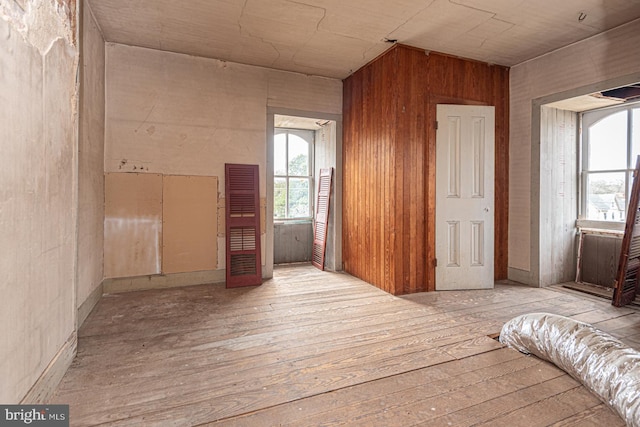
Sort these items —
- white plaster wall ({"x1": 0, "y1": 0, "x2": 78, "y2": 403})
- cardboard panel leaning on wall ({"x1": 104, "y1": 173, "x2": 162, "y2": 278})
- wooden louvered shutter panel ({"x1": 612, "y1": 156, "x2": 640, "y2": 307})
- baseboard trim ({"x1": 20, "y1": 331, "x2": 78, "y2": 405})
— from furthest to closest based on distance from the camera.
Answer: cardboard panel leaning on wall ({"x1": 104, "y1": 173, "x2": 162, "y2": 278}) < wooden louvered shutter panel ({"x1": 612, "y1": 156, "x2": 640, "y2": 307}) < baseboard trim ({"x1": 20, "y1": 331, "x2": 78, "y2": 405}) < white plaster wall ({"x1": 0, "y1": 0, "x2": 78, "y2": 403})

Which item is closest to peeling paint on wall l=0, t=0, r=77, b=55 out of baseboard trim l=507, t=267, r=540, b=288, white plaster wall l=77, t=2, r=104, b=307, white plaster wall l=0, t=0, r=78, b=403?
white plaster wall l=0, t=0, r=78, b=403

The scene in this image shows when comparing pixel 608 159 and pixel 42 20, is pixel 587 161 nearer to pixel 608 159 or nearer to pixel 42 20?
pixel 608 159

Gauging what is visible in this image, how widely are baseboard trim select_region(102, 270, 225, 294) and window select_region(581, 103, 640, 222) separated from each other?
513 cm

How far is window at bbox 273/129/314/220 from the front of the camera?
601 centimetres

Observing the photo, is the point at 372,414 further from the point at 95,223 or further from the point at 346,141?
the point at 346,141

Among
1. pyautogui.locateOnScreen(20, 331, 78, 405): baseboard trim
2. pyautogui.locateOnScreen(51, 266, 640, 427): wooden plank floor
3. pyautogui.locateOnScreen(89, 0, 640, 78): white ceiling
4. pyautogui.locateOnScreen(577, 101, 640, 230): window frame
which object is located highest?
pyautogui.locateOnScreen(89, 0, 640, 78): white ceiling

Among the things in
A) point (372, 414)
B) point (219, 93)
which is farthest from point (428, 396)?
point (219, 93)

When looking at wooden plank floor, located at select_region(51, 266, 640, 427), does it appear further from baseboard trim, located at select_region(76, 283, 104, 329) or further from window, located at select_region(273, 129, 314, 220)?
window, located at select_region(273, 129, 314, 220)

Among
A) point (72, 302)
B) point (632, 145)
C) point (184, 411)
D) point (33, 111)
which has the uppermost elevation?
point (632, 145)

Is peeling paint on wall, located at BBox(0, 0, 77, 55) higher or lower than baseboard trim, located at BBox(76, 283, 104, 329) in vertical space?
higher

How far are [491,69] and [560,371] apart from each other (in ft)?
12.2

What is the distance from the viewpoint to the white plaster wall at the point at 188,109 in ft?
12.3

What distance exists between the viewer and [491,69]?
4.21 metres

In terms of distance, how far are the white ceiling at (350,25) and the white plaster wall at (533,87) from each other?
14 centimetres
